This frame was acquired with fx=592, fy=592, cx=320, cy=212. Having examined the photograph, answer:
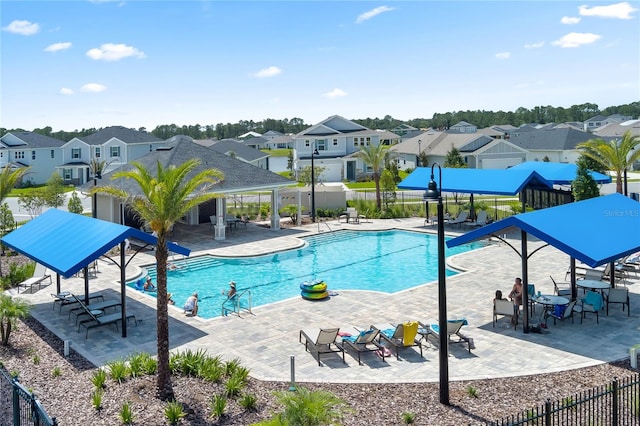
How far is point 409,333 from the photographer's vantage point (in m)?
15.3

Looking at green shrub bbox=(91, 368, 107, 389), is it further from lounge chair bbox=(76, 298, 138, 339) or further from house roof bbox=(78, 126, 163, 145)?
house roof bbox=(78, 126, 163, 145)

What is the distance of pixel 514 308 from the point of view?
16.9 m

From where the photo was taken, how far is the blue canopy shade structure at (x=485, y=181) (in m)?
31.5

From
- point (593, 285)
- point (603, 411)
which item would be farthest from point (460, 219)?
point (603, 411)

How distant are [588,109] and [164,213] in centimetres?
20785

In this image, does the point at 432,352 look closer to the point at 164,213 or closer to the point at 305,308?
the point at 305,308

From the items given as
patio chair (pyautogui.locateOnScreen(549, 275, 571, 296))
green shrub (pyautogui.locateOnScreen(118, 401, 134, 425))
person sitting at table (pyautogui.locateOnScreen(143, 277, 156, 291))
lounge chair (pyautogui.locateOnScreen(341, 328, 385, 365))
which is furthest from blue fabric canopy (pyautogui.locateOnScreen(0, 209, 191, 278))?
patio chair (pyautogui.locateOnScreen(549, 275, 571, 296))

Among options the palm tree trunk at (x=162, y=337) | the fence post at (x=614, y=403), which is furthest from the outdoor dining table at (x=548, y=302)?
the palm tree trunk at (x=162, y=337)

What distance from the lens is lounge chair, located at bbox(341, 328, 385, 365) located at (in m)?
15.0

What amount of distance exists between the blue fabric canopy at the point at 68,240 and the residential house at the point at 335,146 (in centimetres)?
4734

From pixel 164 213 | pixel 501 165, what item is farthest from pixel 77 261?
pixel 501 165

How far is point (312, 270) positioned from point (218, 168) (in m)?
10.6

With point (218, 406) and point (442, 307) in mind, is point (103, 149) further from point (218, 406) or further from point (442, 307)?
point (442, 307)

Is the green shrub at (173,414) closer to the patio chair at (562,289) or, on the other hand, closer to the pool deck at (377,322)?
the pool deck at (377,322)
